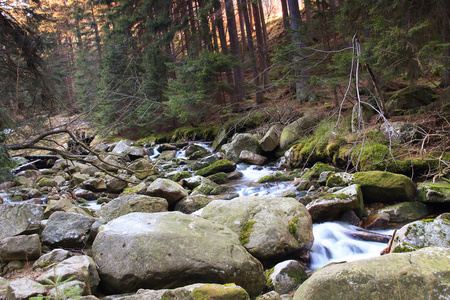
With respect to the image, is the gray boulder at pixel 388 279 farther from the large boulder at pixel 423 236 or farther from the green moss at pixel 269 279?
the large boulder at pixel 423 236

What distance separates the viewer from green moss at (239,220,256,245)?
4219mm

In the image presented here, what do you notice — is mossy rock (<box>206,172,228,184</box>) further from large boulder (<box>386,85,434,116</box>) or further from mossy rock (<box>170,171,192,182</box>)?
large boulder (<box>386,85,434,116</box>)

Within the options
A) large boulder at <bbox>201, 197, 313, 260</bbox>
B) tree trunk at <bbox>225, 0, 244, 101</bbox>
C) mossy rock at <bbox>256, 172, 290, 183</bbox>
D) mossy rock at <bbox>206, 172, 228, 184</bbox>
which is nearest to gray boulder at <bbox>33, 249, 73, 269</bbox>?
large boulder at <bbox>201, 197, 313, 260</bbox>

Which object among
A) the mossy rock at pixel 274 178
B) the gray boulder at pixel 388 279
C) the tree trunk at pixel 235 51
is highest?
the tree trunk at pixel 235 51

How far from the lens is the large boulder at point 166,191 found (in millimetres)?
6465

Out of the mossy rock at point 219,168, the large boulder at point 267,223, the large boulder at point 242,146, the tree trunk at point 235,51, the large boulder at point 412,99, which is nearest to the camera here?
the large boulder at point 267,223

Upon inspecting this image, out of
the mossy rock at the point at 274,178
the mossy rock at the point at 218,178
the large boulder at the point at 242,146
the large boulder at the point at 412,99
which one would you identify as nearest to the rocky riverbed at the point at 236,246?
the mossy rock at the point at 274,178

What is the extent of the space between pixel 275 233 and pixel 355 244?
1522 millimetres

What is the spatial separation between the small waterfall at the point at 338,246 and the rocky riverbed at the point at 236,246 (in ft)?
0.07

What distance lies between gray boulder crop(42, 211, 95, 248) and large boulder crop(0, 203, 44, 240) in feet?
0.63

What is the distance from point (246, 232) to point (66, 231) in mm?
2566

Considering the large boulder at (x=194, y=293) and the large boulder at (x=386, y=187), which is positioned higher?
the large boulder at (x=194, y=293)

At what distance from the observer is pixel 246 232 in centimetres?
434

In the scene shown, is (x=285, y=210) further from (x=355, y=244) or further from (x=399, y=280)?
(x=399, y=280)
